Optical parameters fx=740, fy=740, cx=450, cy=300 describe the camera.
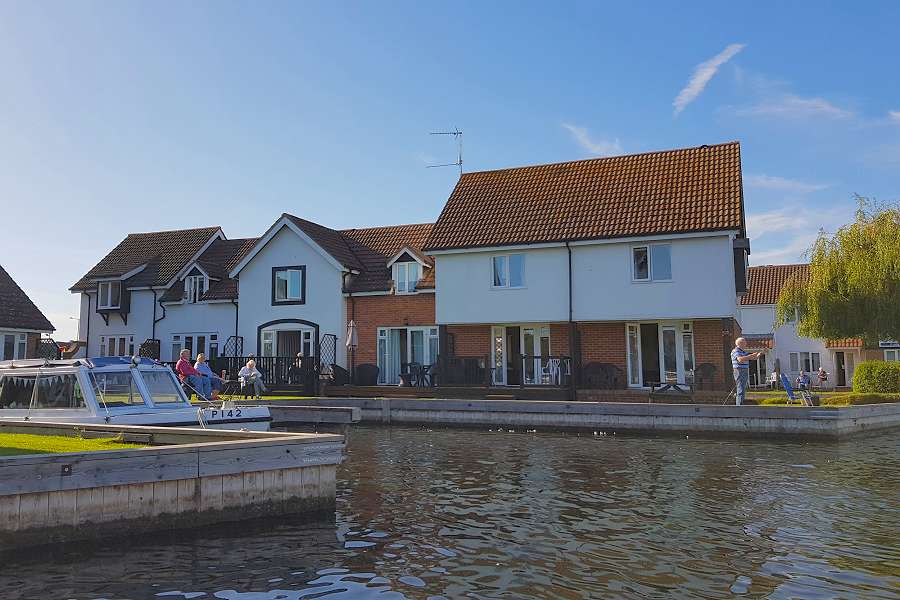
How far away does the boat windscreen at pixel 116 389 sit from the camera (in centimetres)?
1417

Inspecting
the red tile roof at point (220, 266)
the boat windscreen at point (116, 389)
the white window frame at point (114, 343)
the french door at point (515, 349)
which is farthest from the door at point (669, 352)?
the white window frame at point (114, 343)

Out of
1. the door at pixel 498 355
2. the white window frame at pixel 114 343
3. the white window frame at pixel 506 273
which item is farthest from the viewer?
the white window frame at pixel 114 343

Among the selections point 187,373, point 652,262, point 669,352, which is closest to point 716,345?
point 669,352

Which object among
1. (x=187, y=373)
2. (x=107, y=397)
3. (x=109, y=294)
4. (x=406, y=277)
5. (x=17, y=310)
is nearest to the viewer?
(x=107, y=397)

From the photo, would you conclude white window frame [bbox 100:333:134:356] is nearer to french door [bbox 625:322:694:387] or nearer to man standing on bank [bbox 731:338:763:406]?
french door [bbox 625:322:694:387]

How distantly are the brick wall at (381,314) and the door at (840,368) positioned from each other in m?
32.1

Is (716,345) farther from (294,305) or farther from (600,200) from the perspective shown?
(294,305)

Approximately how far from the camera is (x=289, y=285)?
110ft

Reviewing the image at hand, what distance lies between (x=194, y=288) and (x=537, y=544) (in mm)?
31111

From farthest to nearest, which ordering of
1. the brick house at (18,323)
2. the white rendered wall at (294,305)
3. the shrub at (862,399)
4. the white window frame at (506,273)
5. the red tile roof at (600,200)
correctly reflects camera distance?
the brick house at (18,323) < the white rendered wall at (294,305) < the white window frame at (506,273) < the red tile roof at (600,200) < the shrub at (862,399)

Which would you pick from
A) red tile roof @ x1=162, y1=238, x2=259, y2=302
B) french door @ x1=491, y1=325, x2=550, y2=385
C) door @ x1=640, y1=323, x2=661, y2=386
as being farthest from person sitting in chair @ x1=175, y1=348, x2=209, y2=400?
door @ x1=640, y1=323, x2=661, y2=386

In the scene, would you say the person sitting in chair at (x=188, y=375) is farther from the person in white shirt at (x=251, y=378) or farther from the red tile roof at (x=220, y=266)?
the red tile roof at (x=220, y=266)

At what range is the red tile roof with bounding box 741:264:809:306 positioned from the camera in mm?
49688

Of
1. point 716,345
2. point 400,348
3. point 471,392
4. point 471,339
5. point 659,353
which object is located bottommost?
point 471,392
